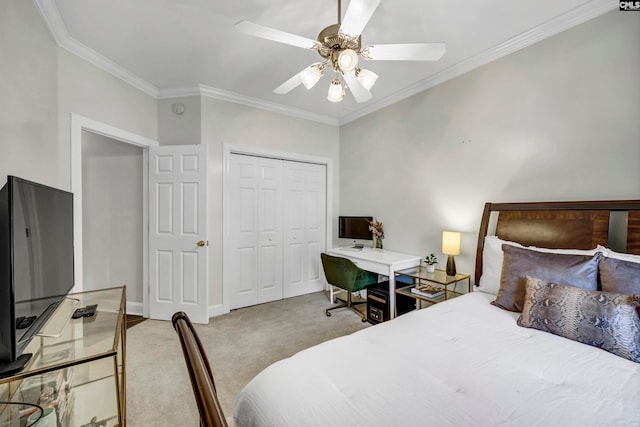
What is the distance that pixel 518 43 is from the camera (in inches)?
88.7

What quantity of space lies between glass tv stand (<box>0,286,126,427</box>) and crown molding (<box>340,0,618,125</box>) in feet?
11.5

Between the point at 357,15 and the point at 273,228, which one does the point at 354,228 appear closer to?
the point at 273,228

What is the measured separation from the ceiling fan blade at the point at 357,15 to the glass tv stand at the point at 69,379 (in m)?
1.97

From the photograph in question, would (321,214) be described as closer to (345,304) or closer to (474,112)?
(345,304)

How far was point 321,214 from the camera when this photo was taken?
170 inches

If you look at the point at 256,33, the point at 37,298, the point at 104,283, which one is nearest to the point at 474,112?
the point at 256,33

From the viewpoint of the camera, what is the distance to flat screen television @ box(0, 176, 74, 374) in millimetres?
998

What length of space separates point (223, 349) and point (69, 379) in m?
1.23

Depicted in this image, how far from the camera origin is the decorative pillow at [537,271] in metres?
1.53

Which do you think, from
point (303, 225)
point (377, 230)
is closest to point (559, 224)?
point (377, 230)

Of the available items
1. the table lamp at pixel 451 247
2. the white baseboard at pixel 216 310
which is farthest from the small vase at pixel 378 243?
the white baseboard at pixel 216 310

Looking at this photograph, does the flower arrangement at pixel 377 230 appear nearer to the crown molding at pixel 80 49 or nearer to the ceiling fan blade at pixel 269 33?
the ceiling fan blade at pixel 269 33

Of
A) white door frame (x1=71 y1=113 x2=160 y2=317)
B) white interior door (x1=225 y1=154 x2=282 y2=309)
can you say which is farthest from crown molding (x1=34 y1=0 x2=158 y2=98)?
white interior door (x1=225 y1=154 x2=282 y2=309)

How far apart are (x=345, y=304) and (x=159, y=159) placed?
2.95m
